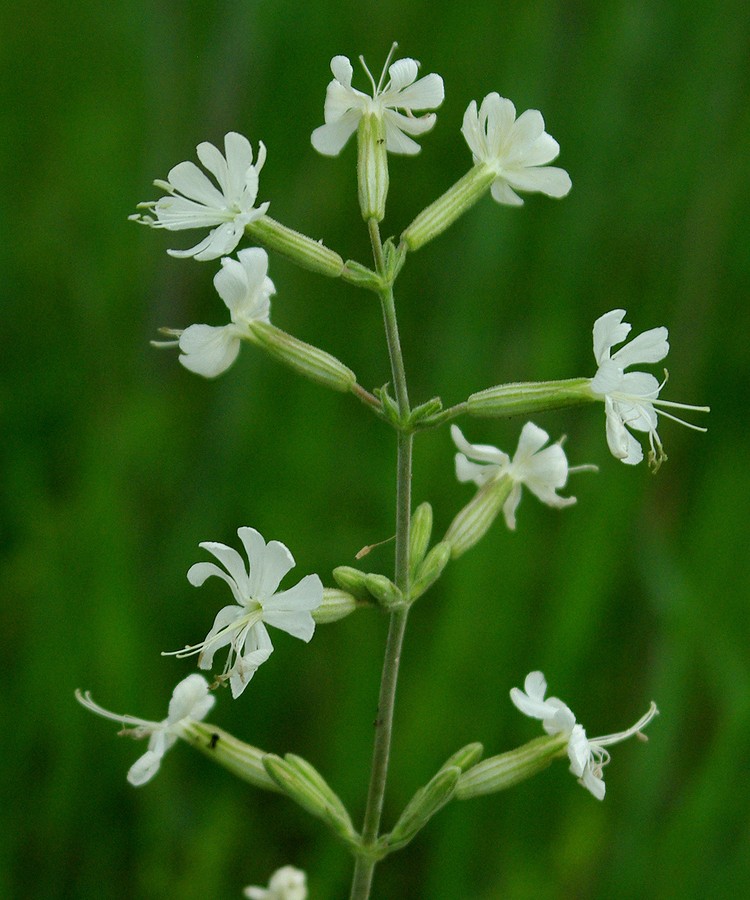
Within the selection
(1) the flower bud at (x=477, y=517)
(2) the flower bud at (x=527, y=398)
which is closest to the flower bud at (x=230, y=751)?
(1) the flower bud at (x=477, y=517)

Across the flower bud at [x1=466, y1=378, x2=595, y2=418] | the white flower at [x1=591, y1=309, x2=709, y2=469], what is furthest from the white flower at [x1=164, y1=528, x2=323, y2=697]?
the white flower at [x1=591, y1=309, x2=709, y2=469]

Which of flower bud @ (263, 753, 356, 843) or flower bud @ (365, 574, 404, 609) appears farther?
flower bud @ (263, 753, 356, 843)

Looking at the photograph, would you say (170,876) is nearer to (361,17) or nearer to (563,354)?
(563,354)

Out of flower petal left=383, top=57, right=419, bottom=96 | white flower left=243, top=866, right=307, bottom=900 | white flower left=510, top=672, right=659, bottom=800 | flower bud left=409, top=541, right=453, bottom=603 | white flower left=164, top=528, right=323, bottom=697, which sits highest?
flower petal left=383, top=57, right=419, bottom=96

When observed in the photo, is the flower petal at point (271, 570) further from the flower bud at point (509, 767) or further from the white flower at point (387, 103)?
the white flower at point (387, 103)

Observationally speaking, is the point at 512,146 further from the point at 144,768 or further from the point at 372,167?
the point at 144,768

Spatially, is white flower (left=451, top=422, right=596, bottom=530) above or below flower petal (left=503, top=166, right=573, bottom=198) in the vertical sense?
below

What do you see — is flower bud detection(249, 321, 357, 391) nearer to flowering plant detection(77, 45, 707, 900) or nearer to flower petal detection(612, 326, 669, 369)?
flowering plant detection(77, 45, 707, 900)
